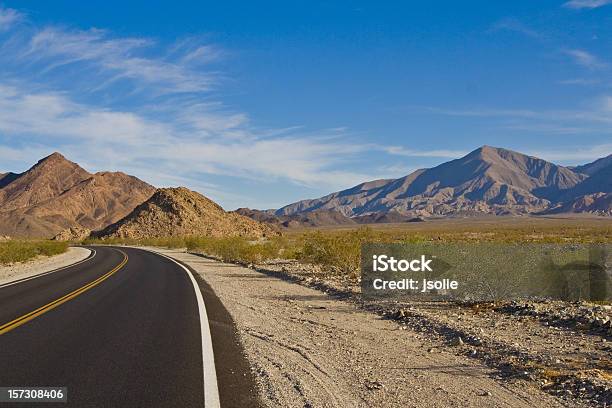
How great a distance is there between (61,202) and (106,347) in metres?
178

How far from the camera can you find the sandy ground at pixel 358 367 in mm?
6691

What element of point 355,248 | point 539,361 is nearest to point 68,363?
point 539,361

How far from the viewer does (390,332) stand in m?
11.3

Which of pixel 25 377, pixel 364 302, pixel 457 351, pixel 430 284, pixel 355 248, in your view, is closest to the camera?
pixel 25 377

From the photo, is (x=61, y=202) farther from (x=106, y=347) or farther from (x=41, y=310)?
(x=106, y=347)

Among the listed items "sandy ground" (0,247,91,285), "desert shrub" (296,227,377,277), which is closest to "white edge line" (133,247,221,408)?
"desert shrub" (296,227,377,277)

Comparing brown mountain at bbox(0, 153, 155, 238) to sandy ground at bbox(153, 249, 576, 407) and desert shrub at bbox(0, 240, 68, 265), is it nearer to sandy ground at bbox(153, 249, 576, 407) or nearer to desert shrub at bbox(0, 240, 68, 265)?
desert shrub at bbox(0, 240, 68, 265)

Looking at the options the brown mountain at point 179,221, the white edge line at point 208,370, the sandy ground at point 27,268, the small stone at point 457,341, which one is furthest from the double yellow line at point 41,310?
the brown mountain at point 179,221

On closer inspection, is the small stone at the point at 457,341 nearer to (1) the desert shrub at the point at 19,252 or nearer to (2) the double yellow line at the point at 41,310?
(2) the double yellow line at the point at 41,310

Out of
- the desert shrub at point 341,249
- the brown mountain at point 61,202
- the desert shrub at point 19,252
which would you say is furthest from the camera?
the brown mountain at point 61,202

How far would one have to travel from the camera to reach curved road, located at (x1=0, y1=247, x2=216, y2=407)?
22.0 ft

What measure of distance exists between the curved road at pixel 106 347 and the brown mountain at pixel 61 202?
147091mm

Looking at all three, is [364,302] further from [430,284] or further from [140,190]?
[140,190]

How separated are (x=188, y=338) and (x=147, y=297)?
22.0 feet
